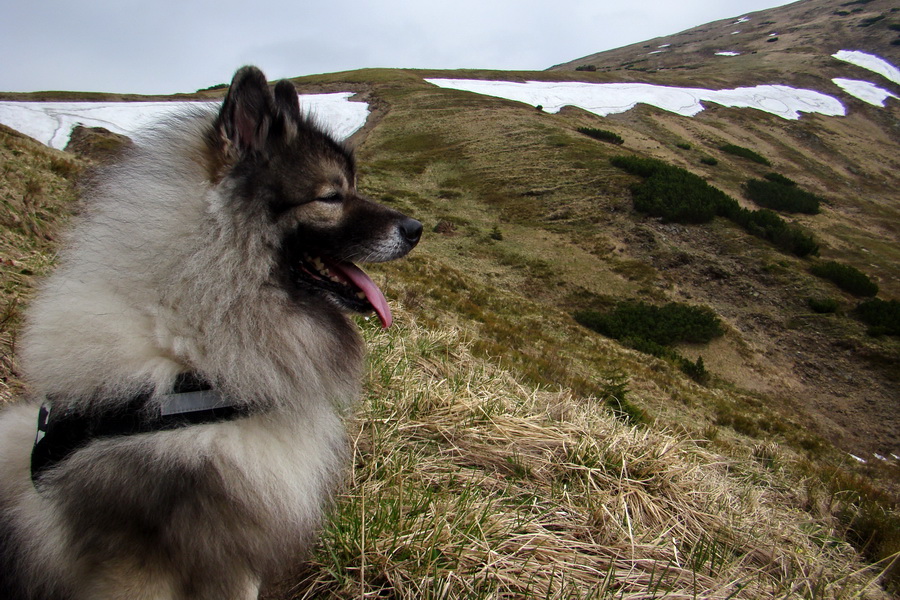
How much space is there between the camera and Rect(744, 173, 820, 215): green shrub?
25.9 m

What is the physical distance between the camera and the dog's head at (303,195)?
1.96 metres

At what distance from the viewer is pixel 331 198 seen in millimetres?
2287

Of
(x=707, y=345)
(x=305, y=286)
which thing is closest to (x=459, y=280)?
(x=707, y=345)

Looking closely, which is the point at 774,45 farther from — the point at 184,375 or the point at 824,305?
the point at 184,375

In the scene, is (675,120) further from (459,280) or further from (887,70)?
(887,70)

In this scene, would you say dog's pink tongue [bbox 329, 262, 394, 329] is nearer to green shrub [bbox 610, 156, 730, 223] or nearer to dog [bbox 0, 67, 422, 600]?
dog [bbox 0, 67, 422, 600]

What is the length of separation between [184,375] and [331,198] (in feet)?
3.27

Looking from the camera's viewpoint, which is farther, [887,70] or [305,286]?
[887,70]

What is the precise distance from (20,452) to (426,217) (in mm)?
22243

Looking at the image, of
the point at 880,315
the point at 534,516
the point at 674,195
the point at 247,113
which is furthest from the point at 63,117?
the point at 880,315

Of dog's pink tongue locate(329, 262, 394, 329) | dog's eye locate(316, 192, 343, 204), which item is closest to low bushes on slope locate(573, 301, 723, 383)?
dog's pink tongue locate(329, 262, 394, 329)

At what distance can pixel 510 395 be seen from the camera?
16.7 feet

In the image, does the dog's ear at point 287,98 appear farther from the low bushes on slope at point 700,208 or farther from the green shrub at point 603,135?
the green shrub at point 603,135

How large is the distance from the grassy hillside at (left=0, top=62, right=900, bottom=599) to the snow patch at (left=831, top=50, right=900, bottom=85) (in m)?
39.9
